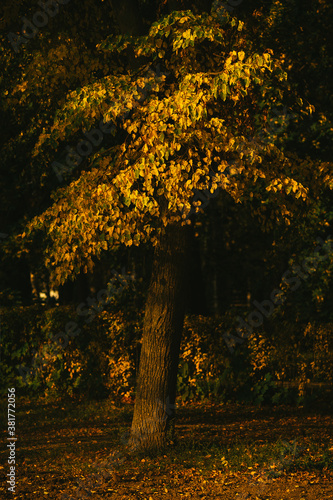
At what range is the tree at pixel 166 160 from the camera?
25.4ft

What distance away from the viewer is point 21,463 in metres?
8.95

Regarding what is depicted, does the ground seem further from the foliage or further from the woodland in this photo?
the foliage

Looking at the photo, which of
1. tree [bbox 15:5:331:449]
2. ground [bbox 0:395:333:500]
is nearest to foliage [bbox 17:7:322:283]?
tree [bbox 15:5:331:449]

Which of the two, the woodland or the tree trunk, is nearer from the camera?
the woodland

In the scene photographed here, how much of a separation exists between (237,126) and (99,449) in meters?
4.66

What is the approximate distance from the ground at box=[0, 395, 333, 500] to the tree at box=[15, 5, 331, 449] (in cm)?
79

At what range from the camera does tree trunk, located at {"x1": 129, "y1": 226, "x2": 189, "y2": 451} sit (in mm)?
8961

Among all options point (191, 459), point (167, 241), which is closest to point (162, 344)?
point (167, 241)

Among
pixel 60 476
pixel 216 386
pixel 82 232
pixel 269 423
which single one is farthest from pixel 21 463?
pixel 216 386

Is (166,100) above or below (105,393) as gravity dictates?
above

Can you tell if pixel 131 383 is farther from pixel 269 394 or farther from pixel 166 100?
pixel 166 100

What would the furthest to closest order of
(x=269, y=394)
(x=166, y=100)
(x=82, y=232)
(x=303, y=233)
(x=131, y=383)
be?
1. (x=131, y=383)
2. (x=269, y=394)
3. (x=303, y=233)
4. (x=82, y=232)
5. (x=166, y=100)

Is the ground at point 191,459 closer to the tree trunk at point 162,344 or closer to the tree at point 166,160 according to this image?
the tree trunk at point 162,344

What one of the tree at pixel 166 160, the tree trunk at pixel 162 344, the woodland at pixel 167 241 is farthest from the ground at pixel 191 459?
the tree at pixel 166 160
